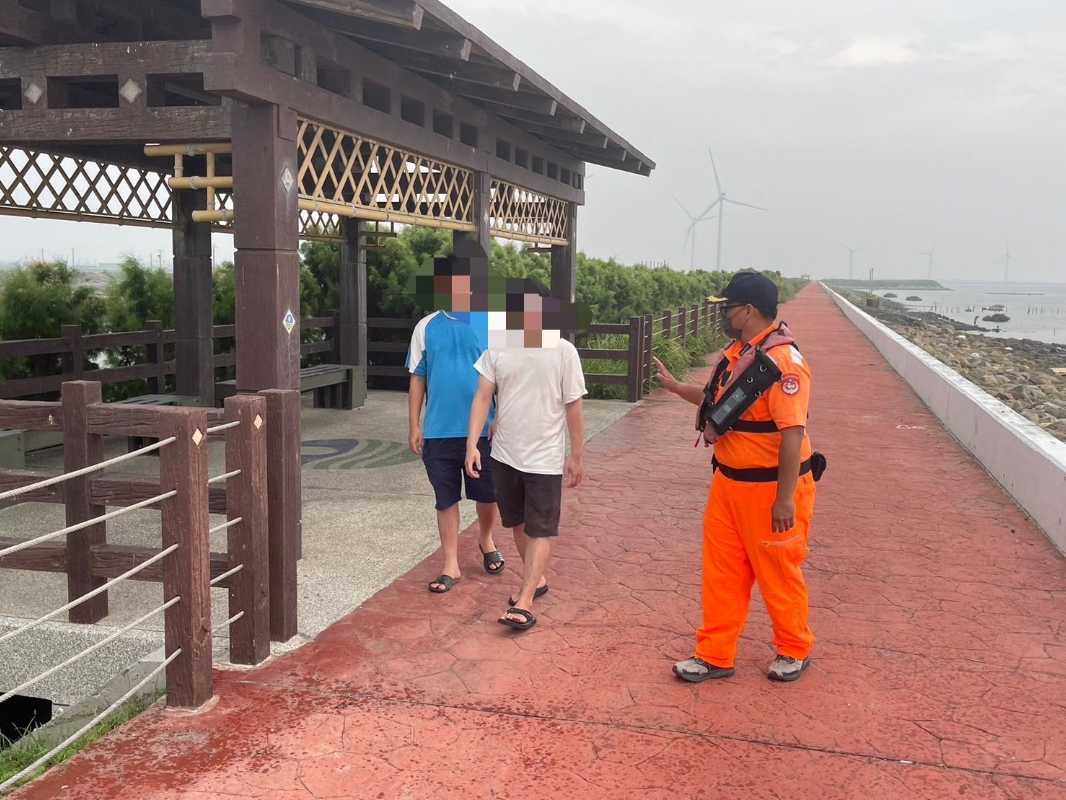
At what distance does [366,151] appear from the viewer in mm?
8039

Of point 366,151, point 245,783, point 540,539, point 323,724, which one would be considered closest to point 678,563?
point 540,539

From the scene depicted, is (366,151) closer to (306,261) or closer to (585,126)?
(585,126)

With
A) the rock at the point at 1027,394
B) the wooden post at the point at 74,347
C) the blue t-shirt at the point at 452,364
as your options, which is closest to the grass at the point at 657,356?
the rock at the point at 1027,394

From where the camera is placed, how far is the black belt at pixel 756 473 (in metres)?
4.05

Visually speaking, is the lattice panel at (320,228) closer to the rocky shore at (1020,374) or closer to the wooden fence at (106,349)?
the wooden fence at (106,349)

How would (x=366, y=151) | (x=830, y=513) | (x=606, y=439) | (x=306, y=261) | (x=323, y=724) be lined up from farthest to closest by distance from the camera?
1. (x=306, y=261)
2. (x=606, y=439)
3. (x=366, y=151)
4. (x=830, y=513)
5. (x=323, y=724)

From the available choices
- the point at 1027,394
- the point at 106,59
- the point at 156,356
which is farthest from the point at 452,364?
the point at 1027,394

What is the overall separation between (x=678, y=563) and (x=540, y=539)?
58.7 inches

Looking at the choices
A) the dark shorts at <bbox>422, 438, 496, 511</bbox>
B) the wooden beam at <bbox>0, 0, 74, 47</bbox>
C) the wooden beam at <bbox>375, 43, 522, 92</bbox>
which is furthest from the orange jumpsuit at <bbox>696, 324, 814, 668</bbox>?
the wooden beam at <bbox>0, 0, 74, 47</bbox>

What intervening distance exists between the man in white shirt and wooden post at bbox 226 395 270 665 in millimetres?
1099

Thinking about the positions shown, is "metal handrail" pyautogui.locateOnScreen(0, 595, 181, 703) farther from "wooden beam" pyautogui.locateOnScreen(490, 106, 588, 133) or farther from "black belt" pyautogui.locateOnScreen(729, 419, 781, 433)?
"wooden beam" pyautogui.locateOnScreen(490, 106, 588, 133)

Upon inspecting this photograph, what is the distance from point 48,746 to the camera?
367 cm

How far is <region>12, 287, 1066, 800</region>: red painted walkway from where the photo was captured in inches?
133

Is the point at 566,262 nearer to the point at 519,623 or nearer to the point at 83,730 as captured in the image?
the point at 519,623
